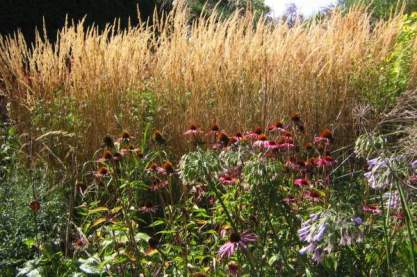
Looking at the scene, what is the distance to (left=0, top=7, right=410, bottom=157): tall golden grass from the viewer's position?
4.03m

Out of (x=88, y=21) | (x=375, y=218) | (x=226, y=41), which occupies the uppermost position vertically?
(x=226, y=41)

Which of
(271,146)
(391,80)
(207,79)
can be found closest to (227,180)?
(271,146)

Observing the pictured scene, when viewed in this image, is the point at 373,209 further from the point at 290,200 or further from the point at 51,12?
the point at 51,12

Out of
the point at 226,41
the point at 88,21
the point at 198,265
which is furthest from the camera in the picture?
the point at 88,21

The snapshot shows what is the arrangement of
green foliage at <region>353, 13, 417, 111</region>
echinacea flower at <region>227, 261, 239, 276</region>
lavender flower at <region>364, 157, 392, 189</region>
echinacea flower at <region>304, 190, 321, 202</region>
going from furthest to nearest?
green foliage at <region>353, 13, 417, 111</region> → echinacea flower at <region>304, 190, 321, 202</region> → echinacea flower at <region>227, 261, 239, 276</region> → lavender flower at <region>364, 157, 392, 189</region>

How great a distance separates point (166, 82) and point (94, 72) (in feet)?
1.52

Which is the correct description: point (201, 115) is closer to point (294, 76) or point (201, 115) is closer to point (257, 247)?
point (294, 76)

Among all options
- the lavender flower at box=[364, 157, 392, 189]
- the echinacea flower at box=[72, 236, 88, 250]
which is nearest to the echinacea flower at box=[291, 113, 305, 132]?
the echinacea flower at box=[72, 236, 88, 250]

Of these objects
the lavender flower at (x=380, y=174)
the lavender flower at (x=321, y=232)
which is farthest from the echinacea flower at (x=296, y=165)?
the lavender flower at (x=321, y=232)

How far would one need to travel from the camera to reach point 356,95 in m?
4.28

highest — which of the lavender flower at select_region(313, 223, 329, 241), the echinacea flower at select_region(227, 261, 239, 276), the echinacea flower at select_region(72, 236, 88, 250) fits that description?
the lavender flower at select_region(313, 223, 329, 241)

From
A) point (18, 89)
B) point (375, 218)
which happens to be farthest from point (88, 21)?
point (375, 218)

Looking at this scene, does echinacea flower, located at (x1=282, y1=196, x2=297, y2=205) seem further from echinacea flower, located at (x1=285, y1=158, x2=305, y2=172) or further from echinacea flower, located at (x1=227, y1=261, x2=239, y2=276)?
echinacea flower, located at (x1=227, y1=261, x2=239, y2=276)

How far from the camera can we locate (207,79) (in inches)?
162
